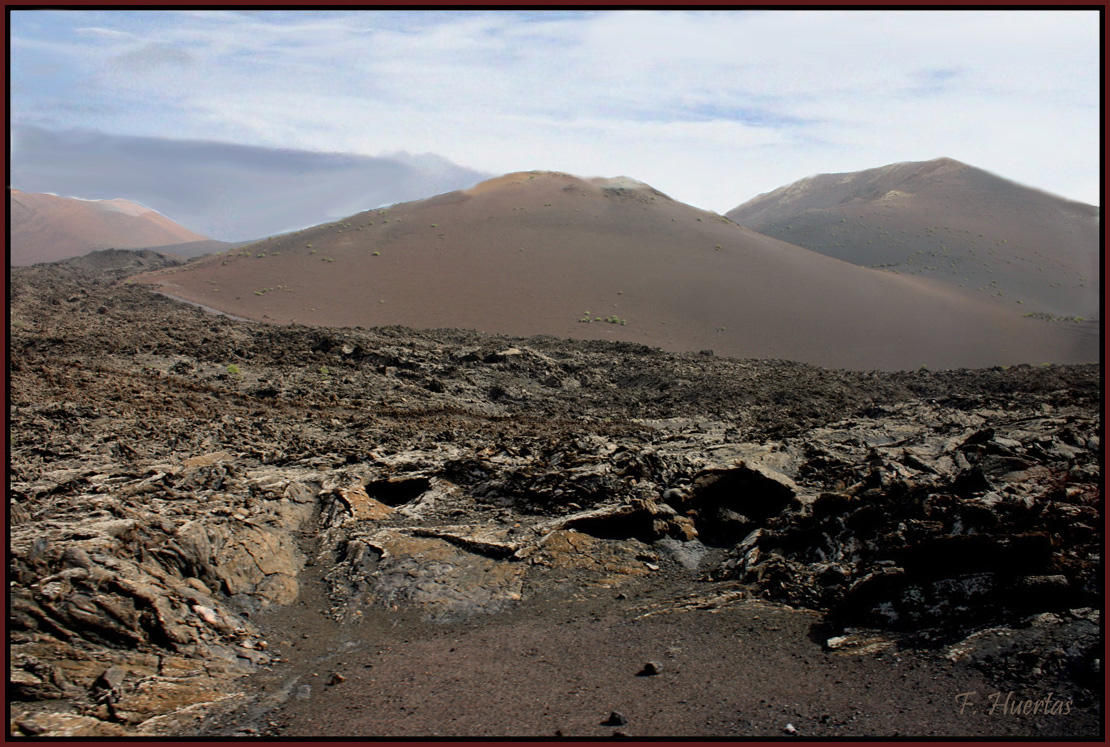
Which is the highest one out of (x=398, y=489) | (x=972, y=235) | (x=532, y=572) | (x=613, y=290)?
(x=972, y=235)

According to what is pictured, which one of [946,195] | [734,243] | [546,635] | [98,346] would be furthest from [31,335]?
[946,195]

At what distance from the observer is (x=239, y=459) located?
315 inches

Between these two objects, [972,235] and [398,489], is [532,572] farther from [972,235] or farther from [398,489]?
[972,235]

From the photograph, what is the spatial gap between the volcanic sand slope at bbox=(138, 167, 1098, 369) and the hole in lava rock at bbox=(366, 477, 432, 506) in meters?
17.7

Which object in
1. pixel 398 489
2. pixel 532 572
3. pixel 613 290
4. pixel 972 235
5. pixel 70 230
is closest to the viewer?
pixel 532 572

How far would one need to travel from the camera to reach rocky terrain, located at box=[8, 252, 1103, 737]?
3719mm

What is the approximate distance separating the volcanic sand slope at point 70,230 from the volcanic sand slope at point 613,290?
4971 centimetres

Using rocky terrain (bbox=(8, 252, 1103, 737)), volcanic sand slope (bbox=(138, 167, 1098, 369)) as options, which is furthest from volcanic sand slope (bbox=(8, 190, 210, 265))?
rocky terrain (bbox=(8, 252, 1103, 737))

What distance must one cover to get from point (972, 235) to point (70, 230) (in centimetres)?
10212

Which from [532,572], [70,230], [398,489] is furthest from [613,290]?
[70,230]

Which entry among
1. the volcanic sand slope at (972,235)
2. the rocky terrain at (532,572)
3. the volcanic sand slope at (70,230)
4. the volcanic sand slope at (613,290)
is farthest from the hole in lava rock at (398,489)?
the volcanic sand slope at (70,230)

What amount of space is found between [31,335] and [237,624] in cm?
1353

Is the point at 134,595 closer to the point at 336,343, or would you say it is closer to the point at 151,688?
the point at 151,688

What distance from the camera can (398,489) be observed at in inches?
312
